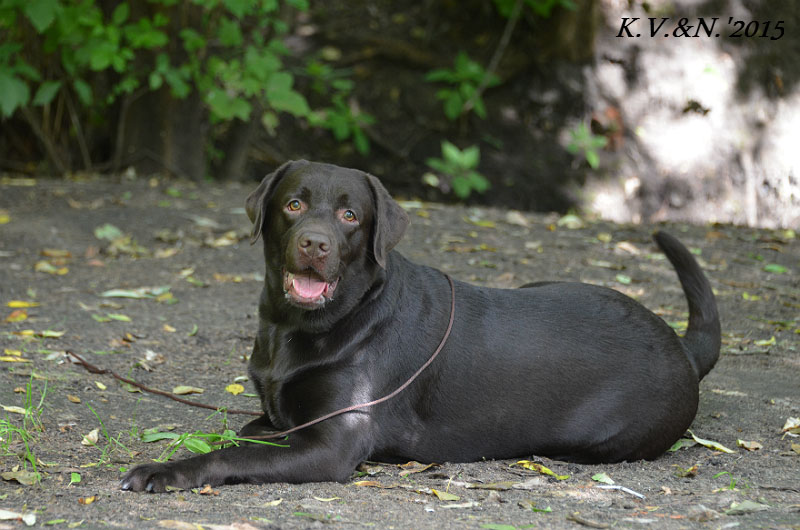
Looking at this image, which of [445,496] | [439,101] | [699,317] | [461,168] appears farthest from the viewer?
[439,101]

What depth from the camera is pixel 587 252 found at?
706 cm

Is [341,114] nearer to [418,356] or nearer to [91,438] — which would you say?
[418,356]

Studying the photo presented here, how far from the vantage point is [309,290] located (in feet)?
11.4

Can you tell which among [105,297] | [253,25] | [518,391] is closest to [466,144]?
[253,25]

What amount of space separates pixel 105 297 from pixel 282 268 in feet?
8.78

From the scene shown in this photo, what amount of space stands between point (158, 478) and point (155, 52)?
20.6ft

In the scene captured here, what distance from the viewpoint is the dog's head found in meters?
3.42

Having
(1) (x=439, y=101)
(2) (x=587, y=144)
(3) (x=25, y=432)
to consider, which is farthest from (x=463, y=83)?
(3) (x=25, y=432)

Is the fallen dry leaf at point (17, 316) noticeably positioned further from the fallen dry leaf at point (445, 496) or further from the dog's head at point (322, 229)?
the fallen dry leaf at point (445, 496)

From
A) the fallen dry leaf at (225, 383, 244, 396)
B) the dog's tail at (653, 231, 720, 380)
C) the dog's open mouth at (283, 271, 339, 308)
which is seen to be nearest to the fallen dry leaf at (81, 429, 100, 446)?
the fallen dry leaf at (225, 383, 244, 396)

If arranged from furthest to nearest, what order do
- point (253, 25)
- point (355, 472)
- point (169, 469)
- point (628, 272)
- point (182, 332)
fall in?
point (253, 25), point (628, 272), point (182, 332), point (355, 472), point (169, 469)

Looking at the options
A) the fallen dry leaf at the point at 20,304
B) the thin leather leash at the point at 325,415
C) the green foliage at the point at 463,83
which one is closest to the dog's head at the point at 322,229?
the thin leather leash at the point at 325,415

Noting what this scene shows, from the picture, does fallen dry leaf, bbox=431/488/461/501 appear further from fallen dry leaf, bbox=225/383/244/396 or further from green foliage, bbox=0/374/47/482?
fallen dry leaf, bbox=225/383/244/396

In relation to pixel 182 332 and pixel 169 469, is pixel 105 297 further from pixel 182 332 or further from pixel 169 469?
pixel 169 469
